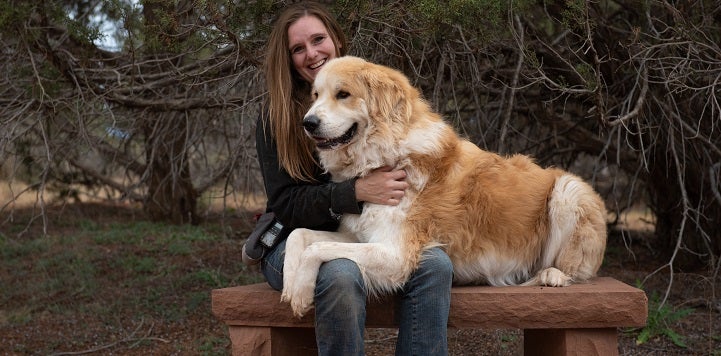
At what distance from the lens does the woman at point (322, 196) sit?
279cm

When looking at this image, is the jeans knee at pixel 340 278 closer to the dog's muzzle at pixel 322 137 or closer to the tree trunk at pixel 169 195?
the dog's muzzle at pixel 322 137

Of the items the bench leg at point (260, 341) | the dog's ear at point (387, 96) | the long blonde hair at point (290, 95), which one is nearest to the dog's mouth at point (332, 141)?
the dog's ear at point (387, 96)

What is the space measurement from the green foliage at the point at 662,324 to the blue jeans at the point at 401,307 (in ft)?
7.72

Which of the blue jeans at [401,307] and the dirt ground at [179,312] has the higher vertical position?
the blue jeans at [401,307]

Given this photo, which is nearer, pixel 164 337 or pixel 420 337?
pixel 420 337

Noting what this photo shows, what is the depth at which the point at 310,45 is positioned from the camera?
335cm

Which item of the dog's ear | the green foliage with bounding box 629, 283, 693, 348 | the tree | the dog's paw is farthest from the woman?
the green foliage with bounding box 629, 283, 693, 348

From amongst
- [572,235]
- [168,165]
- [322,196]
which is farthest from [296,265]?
[168,165]

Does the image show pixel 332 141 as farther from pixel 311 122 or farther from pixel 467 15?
pixel 467 15

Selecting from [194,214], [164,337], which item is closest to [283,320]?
[164,337]

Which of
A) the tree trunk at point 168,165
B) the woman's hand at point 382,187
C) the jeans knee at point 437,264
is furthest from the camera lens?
the tree trunk at point 168,165

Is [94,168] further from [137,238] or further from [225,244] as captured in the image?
[225,244]

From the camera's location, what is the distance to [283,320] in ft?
Answer: 10.1

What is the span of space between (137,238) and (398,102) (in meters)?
5.58
